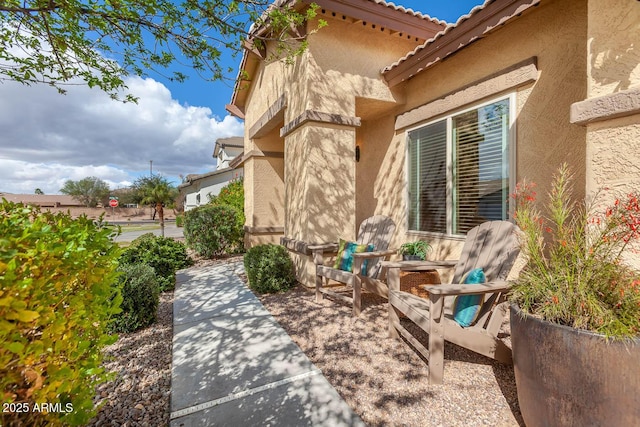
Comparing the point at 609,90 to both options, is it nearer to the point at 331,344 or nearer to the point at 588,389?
the point at 588,389

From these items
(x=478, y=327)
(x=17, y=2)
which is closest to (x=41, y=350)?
(x=478, y=327)

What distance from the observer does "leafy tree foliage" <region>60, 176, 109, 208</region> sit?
44500 mm

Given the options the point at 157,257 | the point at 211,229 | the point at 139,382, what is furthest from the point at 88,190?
the point at 139,382

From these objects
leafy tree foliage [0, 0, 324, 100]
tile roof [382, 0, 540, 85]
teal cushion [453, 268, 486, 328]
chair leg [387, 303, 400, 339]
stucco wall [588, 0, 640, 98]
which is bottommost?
chair leg [387, 303, 400, 339]

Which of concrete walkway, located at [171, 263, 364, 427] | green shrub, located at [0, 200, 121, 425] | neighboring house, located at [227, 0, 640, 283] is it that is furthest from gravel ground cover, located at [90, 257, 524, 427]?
neighboring house, located at [227, 0, 640, 283]

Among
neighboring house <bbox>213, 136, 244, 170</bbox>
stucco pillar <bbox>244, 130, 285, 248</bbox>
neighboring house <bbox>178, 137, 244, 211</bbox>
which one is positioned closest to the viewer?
stucco pillar <bbox>244, 130, 285, 248</bbox>

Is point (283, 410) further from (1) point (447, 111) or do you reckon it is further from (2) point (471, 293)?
(1) point (447, 111)

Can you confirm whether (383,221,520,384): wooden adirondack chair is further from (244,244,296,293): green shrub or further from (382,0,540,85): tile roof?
(382,0,540,85): tile roof

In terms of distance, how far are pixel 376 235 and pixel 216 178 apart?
20.3m

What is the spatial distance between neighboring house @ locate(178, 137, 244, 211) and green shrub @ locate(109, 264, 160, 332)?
15528 mm

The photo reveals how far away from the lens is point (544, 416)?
1.51 m

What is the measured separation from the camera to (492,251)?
8.75 ft

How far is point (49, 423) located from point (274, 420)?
1221 mm

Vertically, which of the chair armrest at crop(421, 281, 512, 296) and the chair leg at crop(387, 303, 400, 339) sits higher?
the chair armrest at crop(421, 281, 512, 296)
